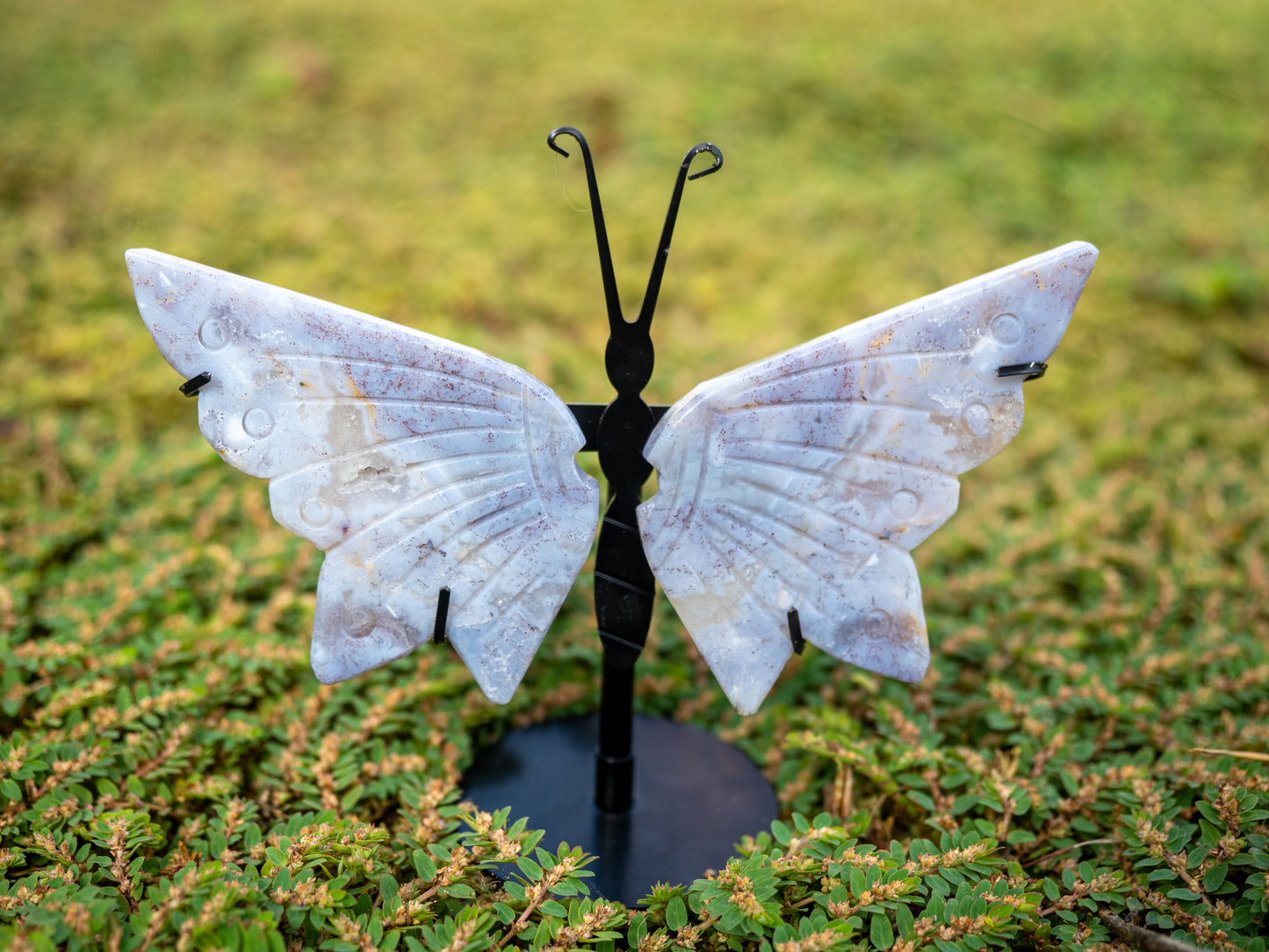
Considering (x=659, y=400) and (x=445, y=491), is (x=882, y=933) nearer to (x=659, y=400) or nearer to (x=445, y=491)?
(x=445, y=491)

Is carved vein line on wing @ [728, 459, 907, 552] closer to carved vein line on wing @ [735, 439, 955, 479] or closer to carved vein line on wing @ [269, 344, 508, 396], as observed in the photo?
carved vein line on wing @ [735, 439, 955, 479]

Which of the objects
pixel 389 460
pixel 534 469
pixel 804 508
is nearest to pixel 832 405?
pixel 804 508

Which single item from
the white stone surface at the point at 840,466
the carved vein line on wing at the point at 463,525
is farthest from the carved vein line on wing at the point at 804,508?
the carved vein line on wing at the point at 463,525

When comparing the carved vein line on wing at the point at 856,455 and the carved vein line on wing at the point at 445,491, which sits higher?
the carved vein line on wing at the point at 856,455

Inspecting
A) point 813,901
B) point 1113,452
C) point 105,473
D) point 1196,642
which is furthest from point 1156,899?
point 105,473

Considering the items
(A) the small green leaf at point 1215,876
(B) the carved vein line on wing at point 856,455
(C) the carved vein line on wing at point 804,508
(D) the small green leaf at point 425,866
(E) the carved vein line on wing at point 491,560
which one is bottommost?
(A) the small green leaf at point 1215,876

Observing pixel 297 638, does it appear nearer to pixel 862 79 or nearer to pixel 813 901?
pixel 813 901

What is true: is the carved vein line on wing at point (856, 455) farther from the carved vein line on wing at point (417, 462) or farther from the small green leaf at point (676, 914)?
the small green leaf at point (676, 914)
